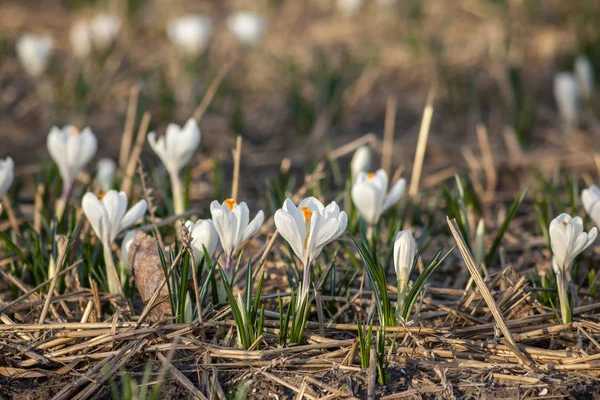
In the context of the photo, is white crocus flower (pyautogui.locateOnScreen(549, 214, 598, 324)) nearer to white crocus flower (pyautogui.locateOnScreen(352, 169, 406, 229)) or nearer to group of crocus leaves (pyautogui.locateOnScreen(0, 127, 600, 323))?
group of crocus leaves (pyautogui.locateOnScreen(0, 127, 600, 323))

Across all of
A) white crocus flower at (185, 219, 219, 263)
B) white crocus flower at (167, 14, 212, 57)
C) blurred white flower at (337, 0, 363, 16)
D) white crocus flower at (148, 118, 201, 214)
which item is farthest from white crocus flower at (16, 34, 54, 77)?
white crocus flower at (185, 219, 219, 263)

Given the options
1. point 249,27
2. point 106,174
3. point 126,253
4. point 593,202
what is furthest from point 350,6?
point 126,253

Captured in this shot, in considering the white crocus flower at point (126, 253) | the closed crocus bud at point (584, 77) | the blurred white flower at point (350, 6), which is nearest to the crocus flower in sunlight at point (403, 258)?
the white crocus flower at point (126, 253)

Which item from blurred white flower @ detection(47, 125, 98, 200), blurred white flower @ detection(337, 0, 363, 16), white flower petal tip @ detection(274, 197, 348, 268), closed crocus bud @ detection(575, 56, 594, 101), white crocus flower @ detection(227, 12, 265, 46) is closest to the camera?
white flower petal tip @ detection(274, 197, 348, 268)

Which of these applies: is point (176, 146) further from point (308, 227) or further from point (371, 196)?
point (308, 227)

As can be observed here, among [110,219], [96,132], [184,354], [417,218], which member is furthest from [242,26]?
[184,354]

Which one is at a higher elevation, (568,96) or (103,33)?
(103,33)

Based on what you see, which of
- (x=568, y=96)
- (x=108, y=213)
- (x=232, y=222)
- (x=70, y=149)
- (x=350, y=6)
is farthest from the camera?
(x=350, y=6)
